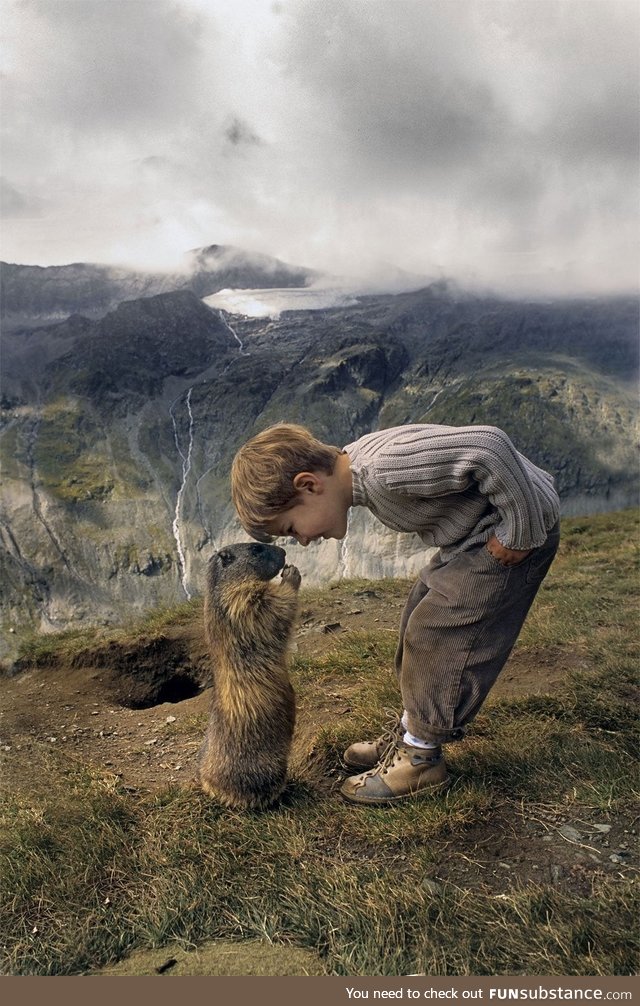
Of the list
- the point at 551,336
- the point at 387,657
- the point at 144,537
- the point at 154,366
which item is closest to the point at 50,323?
the point at 154,366

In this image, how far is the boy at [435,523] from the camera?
3.61 meters

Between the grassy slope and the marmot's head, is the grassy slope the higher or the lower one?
the lower one

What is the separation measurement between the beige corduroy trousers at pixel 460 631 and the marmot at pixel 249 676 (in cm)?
86

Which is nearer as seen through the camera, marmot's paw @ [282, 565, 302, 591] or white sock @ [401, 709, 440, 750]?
white sock @ [401, 709, 440, 750]

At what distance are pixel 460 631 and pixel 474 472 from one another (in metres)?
0.99

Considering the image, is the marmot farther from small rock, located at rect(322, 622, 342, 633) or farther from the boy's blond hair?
small rock, located at rect(322, 622, 342, 633)

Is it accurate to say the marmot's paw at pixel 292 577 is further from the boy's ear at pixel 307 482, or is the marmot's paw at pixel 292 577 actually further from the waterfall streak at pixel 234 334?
the waterfall streak at pixel 234 334

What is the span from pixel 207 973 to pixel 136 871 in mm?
919

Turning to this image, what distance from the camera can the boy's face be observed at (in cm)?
374

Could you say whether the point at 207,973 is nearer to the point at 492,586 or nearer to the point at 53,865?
the point at 53,865

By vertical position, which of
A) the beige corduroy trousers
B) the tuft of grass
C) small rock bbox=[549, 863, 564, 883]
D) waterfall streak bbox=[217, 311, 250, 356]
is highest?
waterfall streak bbox=[217, 311, 250, 356]

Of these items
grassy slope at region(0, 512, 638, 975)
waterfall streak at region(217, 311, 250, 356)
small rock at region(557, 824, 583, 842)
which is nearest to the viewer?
grassy slope at region(0, 512, 638, 975)

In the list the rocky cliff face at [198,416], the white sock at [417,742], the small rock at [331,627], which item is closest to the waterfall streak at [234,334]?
the rocky cliff face at [198,416]

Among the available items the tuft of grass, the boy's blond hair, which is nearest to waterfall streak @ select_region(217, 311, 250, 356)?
the tuft of grass
